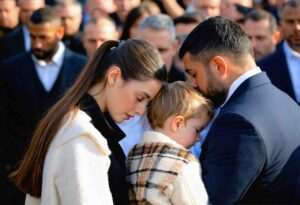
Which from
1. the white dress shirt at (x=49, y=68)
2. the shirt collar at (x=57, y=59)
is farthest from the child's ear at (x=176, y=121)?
the shirt collar at (x=57, y=59)

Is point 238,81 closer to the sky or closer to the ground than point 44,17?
closer to the sky

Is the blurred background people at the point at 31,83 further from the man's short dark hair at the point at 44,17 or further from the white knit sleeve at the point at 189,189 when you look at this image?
the white knit sleeve at the point at 189,189

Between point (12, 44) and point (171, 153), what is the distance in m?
5.38

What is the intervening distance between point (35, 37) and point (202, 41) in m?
3.87

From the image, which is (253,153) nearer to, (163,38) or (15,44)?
(163,38)

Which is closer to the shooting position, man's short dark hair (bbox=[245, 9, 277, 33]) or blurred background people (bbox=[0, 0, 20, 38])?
man's short dark hair (bbox=[245, 9, 277, 33])

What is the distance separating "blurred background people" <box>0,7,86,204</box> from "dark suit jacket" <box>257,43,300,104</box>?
70.1 inches

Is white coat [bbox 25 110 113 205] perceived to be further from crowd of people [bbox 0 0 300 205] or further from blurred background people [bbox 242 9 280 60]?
blurred background people [bbox 242 9 280 60]

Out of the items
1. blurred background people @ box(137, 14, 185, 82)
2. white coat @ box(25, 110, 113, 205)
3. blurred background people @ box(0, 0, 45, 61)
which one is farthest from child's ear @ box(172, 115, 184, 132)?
blurred background people @ box(0, 0, 45, 61)

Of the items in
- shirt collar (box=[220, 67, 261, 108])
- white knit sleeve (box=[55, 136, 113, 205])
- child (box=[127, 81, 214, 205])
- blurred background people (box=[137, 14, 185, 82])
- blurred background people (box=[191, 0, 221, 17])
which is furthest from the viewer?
Result: blurred background people (box=[191, 0, 221, 17])

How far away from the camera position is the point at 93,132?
127 inches

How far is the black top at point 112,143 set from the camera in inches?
133

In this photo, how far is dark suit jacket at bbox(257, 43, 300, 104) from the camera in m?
6.66

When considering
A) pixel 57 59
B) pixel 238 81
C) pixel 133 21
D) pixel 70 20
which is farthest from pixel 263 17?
pixel 238 81
